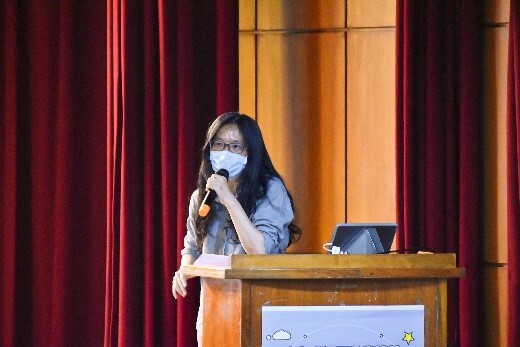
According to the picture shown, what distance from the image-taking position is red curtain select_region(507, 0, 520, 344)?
11.5 feet

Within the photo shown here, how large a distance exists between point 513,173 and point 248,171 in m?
1.41

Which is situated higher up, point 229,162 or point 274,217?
point 229,162

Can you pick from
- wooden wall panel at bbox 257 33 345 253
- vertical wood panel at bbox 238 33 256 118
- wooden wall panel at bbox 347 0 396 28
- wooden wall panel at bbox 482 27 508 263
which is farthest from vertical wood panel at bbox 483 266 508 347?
vertical wood panel at bbox 238 33 256 118

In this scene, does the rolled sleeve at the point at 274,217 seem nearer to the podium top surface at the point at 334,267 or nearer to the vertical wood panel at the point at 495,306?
the podium top surface at the point at 334,267

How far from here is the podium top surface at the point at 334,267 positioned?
79.0 inches

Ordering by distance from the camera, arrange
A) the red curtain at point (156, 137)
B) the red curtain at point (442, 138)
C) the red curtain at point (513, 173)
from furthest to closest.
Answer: the red curtain at point (156, 137), the red curtain at point (442, 138), the red curtain at point (513, 173)

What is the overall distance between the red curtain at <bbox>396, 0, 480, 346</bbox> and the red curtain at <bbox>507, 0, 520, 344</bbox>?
147mm

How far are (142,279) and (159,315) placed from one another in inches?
7.0

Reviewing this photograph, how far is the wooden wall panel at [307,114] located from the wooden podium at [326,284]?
1862 mm
